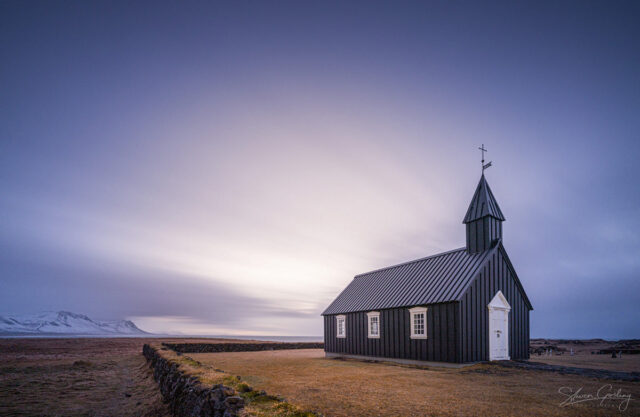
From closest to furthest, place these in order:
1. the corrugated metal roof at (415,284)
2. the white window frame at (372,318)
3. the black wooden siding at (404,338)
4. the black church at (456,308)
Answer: the black wooden siding at (404,338)
the black church at (456,308)
the corrugated metal roof at (415,284)
the white window frame at (372,318)

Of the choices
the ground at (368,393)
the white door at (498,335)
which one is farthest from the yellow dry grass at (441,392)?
the white door at (498,335)

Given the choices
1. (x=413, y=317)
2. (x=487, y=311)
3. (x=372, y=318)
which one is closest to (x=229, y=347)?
(x=372, y=318)

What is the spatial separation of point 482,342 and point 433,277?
5.04m

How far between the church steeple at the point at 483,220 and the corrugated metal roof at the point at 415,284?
2.49 feet

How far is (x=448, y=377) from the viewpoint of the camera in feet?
55.8

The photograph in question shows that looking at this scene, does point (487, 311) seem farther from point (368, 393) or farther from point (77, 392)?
point (77, 392)

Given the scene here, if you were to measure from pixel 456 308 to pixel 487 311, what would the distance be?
2.90 metres

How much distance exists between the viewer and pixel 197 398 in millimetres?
9406

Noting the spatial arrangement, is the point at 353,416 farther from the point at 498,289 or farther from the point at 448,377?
the point at 498,289

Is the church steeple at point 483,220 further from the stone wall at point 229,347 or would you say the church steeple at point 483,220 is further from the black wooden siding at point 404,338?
the stone wall at point 229,347

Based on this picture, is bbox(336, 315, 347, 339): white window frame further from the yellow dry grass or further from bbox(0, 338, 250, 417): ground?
bbox(0, 338, 250, 417): ground

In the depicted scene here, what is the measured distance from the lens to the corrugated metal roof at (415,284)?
22364 millimetres

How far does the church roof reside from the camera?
969 inches

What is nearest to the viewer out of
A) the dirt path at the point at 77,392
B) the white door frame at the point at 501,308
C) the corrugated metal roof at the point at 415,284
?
the dirt path at the point at 77,392
